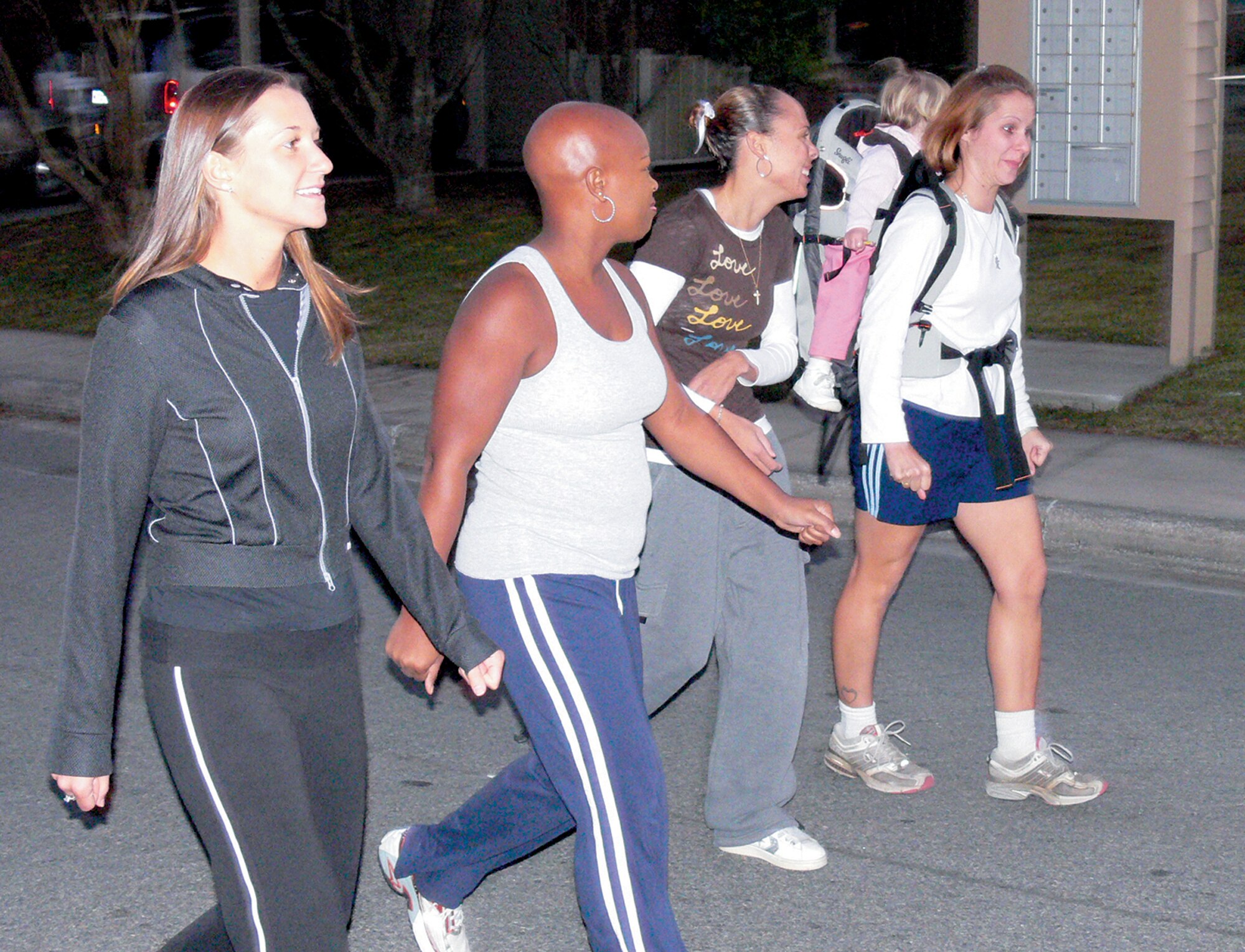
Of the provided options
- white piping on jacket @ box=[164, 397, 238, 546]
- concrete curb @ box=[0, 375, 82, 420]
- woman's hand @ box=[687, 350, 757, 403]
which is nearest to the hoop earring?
woman's hand @ box=[687, 350, 757, 403]

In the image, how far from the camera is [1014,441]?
4391 mm

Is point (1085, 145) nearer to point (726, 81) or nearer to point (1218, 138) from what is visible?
point (1218, 138)

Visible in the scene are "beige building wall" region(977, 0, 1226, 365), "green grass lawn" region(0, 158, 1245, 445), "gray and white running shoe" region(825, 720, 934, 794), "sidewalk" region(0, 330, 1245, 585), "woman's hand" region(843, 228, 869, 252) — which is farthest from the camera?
"green grass lawn" region(0, 158, 1245, 445)

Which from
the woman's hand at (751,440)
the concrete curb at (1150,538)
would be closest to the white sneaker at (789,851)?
the woman's hand at (751,440)

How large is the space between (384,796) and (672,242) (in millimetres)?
1841

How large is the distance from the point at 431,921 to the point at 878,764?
5.15 ft

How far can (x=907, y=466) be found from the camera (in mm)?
4262

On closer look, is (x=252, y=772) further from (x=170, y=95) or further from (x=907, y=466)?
(x=170, y=95)

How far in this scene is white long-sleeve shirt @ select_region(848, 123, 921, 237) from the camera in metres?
5.71

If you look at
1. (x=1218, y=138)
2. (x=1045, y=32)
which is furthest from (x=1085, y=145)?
(x=1218, y=138)

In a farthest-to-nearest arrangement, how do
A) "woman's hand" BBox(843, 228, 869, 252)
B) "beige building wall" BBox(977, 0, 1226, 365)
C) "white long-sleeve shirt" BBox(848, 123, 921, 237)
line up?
"beige building wall" BBox(977, 0, 1226, 365) → "white long-sleeve shirt" BBox(848, 123, 921, 237) → "woman's hand" BBox(843, 228, 869, 252)

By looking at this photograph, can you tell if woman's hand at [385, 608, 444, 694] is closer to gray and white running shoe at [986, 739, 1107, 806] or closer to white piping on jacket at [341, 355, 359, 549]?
white piping on jacket at [341, 355, 359, 549]

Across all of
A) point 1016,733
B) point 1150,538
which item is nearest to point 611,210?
point 1016,733

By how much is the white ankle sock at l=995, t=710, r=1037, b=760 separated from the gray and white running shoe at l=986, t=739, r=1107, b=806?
21 millimetres
